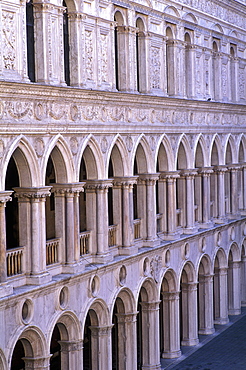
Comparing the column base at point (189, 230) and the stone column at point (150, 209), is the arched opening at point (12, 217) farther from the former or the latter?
the column base at point (189, 230)

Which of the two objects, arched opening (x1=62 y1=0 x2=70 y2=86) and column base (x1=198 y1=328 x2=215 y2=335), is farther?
column base (x1=198 y1=328 x2=215 y2=335)

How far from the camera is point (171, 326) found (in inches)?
1102

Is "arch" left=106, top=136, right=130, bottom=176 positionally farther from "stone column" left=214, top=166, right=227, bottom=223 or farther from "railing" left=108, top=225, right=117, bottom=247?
"stone column" left=214, top=166, right=227, bottom=223

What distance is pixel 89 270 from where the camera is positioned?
22.0m

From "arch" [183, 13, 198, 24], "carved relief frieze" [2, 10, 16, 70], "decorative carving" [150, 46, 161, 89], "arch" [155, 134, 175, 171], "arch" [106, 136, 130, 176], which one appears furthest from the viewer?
"arch" [183, 13, 198, 24]

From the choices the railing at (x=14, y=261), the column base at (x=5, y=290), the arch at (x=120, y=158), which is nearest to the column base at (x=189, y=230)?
the arch at (x=120, y=158)

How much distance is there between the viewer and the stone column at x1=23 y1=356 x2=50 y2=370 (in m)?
20.0

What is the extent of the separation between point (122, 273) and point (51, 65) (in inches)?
260

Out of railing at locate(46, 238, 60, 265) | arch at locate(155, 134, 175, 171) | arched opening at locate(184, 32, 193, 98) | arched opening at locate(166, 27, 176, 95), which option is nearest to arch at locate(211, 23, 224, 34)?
arched opening at locate(184, 32, 193, 98)

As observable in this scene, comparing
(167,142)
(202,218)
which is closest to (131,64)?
(167,142)

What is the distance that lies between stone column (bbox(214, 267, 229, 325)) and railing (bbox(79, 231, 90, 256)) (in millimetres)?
11322

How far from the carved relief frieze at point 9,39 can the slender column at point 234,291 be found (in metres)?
18.1

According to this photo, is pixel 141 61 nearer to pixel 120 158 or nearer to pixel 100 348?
pixel 120 158

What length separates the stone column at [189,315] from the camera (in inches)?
1163
